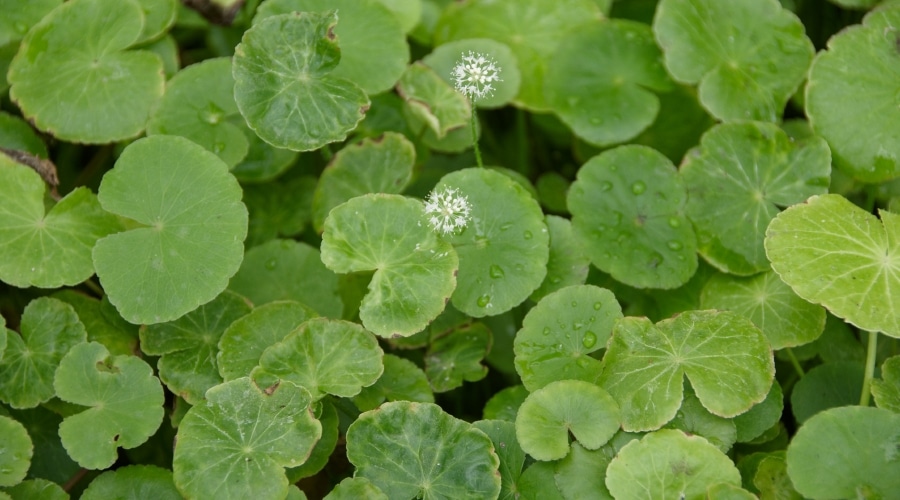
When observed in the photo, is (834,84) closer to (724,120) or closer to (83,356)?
(724,120)

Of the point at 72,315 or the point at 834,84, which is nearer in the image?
the point at 72,315

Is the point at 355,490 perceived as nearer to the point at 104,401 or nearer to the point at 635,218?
the point at 104,401

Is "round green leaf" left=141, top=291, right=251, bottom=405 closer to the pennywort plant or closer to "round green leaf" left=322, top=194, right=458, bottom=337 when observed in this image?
the pennywort plant

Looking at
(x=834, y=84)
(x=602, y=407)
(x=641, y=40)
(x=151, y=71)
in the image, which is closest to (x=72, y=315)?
(x=151, y=71)

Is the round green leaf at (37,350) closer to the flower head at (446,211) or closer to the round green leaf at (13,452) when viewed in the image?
the round green leaf at (13,452)

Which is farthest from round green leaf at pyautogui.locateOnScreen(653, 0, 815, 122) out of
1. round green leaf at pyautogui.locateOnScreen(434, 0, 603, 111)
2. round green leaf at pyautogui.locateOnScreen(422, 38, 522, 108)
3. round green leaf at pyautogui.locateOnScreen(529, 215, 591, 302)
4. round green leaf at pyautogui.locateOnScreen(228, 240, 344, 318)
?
round green leaf at pyautogui.locateOnScreen(228, 240, 344, 318)
